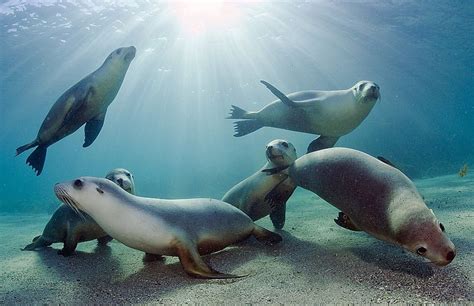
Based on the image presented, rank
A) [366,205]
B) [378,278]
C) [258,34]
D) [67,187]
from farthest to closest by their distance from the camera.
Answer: [258,34] → [67,187] → [366,205] → [378,278]

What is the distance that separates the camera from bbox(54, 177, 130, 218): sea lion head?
3.29 metres

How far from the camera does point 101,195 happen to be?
3.34 m

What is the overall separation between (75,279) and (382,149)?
24564 mm

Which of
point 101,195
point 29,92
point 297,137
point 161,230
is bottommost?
point 297,137

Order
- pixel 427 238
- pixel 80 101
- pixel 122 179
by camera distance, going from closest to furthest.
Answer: pixel 427 238 → pixel 122 179 → pixel 80 101

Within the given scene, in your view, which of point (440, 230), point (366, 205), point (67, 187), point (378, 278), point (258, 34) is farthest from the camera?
point (258, 34)

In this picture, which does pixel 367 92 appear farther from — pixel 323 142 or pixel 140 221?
pixel 140 221

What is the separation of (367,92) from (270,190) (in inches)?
80.3

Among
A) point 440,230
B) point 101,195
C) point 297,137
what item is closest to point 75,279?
point 101,195

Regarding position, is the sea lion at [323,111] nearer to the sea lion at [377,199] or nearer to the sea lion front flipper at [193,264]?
the sea lion at [377,199]

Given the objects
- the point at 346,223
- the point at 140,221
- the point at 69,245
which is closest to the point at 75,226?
the point at 69,245

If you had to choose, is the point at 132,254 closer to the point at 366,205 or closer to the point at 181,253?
the point at 181,253

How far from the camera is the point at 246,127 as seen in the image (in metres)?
7.15

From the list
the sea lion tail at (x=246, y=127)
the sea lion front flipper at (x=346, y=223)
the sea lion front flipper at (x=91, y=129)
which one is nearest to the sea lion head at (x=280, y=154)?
the sea lion front flipper at (x=346, y=223)
